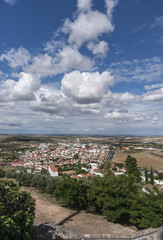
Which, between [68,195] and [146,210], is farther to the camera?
[68,195]

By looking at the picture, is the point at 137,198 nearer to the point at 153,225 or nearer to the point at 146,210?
the point at 146,210

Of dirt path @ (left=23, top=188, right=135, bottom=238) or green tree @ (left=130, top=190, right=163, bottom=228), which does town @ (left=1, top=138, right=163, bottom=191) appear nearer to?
dirt path @ (left=23, top=188, right=135, bottom=238)

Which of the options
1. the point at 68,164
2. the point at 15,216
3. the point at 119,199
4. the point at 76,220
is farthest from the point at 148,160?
the point at 15,216

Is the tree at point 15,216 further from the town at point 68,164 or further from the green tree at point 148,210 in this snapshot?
the town at point 68,164

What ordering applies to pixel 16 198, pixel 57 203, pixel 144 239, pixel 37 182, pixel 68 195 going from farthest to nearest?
pixel 37 182 < pixel 57 203 < pixel 68 195 < pixel 144 239 < pixel 16 198

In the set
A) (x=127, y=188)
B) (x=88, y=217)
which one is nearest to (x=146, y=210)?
(x=127, y=188)

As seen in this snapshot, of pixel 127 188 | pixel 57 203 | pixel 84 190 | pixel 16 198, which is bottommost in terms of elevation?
pixel 57 203

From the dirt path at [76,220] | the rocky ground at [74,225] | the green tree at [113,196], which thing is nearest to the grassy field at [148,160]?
the green tree at [113,196]

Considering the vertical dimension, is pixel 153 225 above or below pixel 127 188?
below
